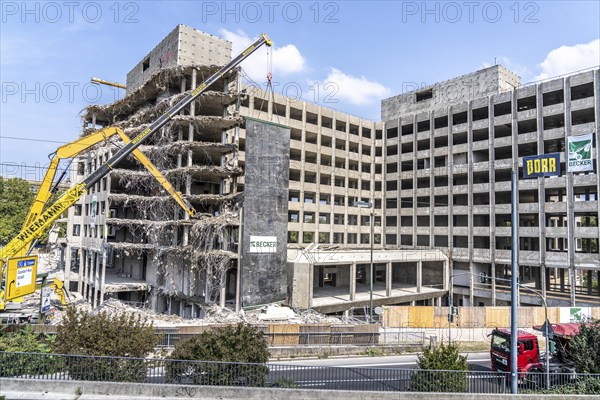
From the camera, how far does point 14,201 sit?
65188 millimetres

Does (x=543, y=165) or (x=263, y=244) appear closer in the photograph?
(x=543, y=165)

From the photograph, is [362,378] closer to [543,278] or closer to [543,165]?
[543,165]

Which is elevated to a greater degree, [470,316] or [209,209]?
[209,209]

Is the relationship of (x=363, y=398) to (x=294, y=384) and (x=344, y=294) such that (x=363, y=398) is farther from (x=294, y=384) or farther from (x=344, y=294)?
(x=344, y=294)

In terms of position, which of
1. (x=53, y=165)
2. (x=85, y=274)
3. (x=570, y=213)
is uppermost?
(x=53, y=165)

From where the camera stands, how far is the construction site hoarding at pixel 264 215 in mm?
34250

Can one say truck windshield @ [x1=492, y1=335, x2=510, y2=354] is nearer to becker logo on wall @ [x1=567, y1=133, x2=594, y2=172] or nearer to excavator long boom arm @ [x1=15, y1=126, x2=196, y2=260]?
becker logo on wall @ [x1=567, y1=133, x2=594, y2=172]

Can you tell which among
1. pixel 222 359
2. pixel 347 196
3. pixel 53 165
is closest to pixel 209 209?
pixel 53 165

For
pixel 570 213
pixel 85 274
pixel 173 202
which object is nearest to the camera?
pixel 173 202

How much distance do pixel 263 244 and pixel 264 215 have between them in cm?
262

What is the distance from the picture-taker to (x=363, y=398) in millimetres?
14352

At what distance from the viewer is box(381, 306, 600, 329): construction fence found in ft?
110

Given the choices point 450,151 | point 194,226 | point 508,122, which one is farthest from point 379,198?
point 194,226

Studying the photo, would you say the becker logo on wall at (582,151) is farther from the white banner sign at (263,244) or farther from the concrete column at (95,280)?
the concrete column at (95,280)
